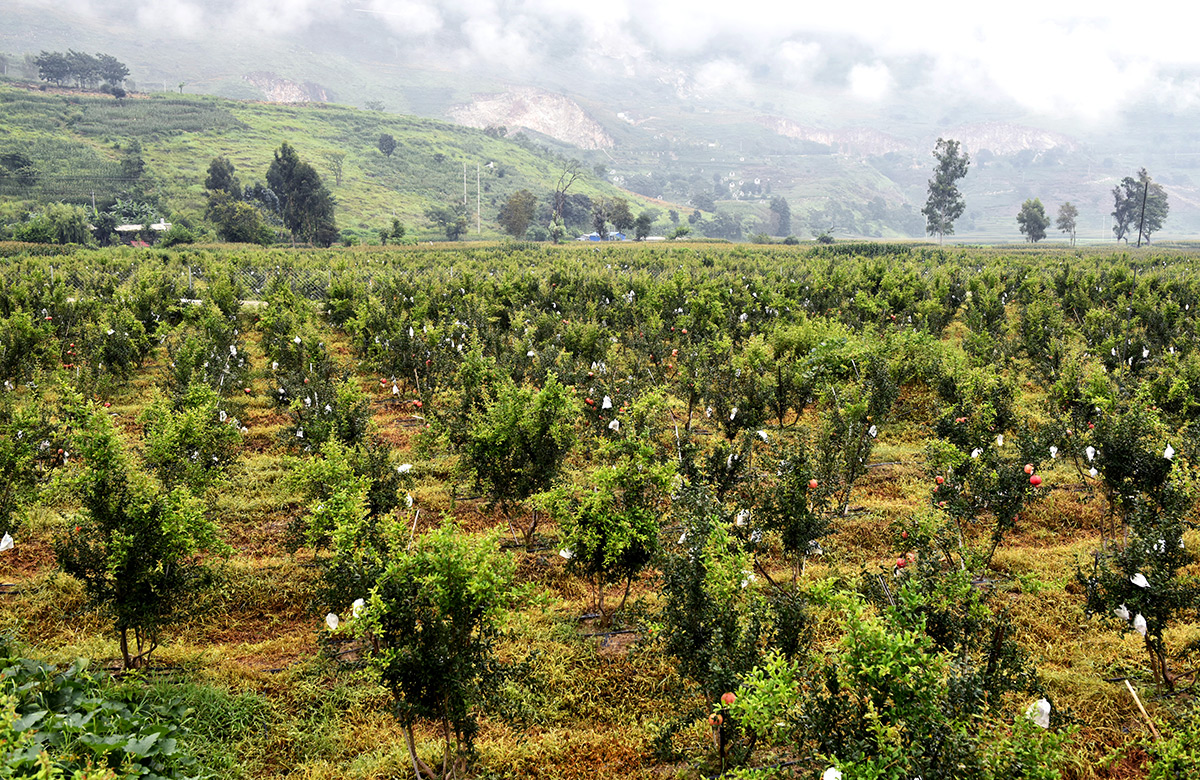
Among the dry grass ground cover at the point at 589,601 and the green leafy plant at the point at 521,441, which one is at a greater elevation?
the green leafy plant at the point at 521,441

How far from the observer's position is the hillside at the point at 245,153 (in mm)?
78062

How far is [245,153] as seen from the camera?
9575cm

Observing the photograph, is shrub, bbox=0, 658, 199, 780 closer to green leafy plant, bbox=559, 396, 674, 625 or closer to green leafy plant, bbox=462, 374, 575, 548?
green leafy plant, bbox=559, 396, 674, 625

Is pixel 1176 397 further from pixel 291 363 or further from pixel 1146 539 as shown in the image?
pixel 291 363

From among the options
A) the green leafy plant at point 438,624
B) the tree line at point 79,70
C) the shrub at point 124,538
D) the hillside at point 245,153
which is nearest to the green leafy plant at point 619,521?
the green leafy plant at point 438,624

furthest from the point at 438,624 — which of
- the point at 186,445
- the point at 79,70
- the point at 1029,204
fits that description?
the point at 79,70

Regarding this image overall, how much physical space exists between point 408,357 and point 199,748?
1045 cm

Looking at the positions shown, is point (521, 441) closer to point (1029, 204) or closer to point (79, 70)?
point (1029, 204)

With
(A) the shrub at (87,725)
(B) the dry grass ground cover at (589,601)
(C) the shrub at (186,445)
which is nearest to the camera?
(A) the shrub at (87,725)

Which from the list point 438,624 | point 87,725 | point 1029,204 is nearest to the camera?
point 438,624

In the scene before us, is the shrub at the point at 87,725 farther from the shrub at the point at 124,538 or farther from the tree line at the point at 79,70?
the tree line at the point at 79,70

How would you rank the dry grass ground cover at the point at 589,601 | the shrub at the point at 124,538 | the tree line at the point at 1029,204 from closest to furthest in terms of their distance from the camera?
the dry grass ground cover at the point at 589,601, the shrub at the point at 124,538, the tree line at the point at 1029,204

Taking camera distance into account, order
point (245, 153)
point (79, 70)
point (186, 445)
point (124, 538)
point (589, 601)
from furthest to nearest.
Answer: point (79, 70) → point (245, 153) → point (186, 445) → point (589, 601) → point (124, 538)

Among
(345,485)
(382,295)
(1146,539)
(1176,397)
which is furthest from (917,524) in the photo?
(382,295)
